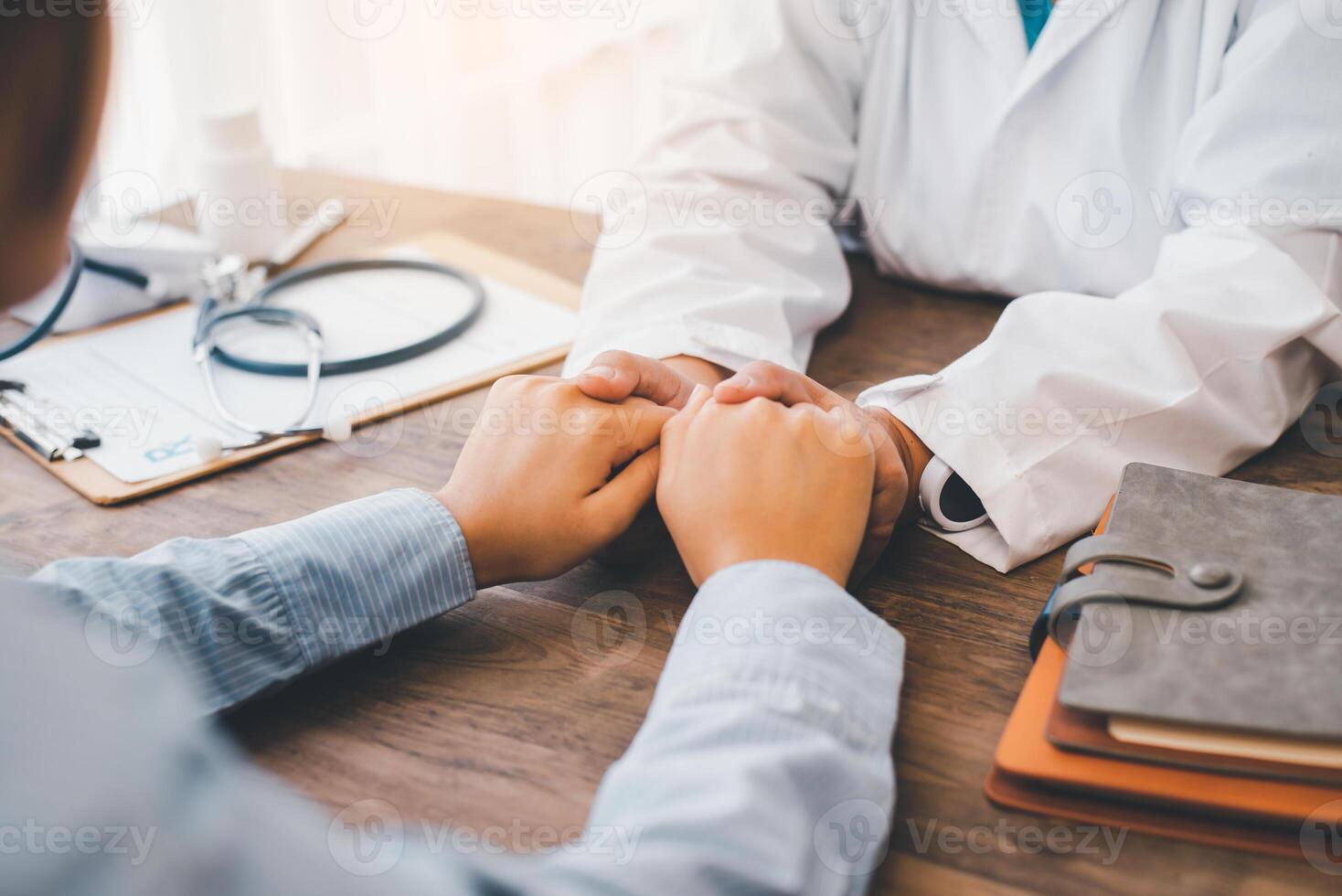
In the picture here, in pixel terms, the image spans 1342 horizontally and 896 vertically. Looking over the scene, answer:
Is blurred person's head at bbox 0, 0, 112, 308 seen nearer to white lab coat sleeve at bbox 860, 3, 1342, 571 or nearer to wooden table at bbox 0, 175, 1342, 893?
wooden table at bbox 0, 175, 1342, 893

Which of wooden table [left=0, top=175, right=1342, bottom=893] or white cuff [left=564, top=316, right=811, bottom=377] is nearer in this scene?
wooden table [left=0, top=175, right=1342, bottom=893]

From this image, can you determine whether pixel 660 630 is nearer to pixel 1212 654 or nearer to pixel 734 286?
pixel 1212 654

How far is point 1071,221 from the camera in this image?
1.05m

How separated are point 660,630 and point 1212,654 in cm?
30

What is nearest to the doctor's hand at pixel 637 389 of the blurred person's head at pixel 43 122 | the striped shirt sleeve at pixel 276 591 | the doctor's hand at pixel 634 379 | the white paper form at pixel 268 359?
the doctor's hand at pixel 634 379

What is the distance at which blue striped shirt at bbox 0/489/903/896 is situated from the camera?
0.33 m

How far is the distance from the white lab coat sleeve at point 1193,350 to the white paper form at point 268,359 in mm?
415

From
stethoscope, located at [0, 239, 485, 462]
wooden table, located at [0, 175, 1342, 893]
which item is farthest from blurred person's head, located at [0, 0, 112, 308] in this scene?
stethoscope, located at [0, 239, 485, 462]

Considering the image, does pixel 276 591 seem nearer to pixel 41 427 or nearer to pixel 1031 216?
pixel 41 427

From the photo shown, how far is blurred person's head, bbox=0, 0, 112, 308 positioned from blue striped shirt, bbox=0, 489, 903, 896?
0.15 metres

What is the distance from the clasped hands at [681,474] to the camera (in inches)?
24.6

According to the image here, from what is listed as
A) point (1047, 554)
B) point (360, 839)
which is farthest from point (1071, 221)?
point (360, 839)

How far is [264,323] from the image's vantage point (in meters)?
1.06

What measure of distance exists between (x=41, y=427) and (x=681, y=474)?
58 cm
